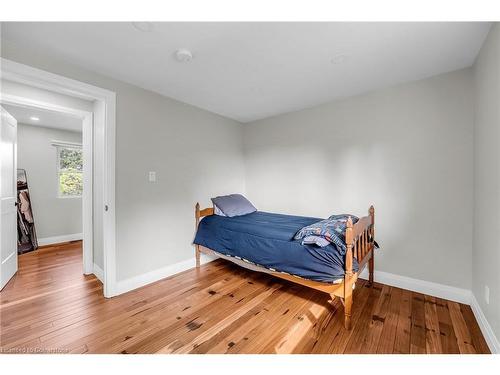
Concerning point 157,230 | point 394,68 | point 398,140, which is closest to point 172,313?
point 157,230

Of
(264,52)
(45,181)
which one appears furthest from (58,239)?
(264,52)

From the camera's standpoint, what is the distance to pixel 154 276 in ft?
8.41

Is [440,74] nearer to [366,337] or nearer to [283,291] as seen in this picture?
[366,337]

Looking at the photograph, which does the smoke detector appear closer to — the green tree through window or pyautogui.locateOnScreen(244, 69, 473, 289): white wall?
pyautogui.locateOnScreen(244, 69, 473, 289): white wall

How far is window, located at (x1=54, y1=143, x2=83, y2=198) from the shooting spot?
168 inches

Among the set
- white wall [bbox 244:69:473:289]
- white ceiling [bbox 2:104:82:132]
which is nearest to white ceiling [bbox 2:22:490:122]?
white wall [bbox 244:69:473:289]

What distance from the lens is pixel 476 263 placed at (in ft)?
6.10

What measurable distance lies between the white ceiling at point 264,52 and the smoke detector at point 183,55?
0.04 meters

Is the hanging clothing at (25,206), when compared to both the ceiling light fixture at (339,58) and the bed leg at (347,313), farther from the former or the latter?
the ceiling light fixture at (339,58)

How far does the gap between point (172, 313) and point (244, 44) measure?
2.35 metres

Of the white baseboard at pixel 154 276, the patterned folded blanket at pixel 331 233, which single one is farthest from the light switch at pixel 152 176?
the patterned folded blanket at pixel 331 233
